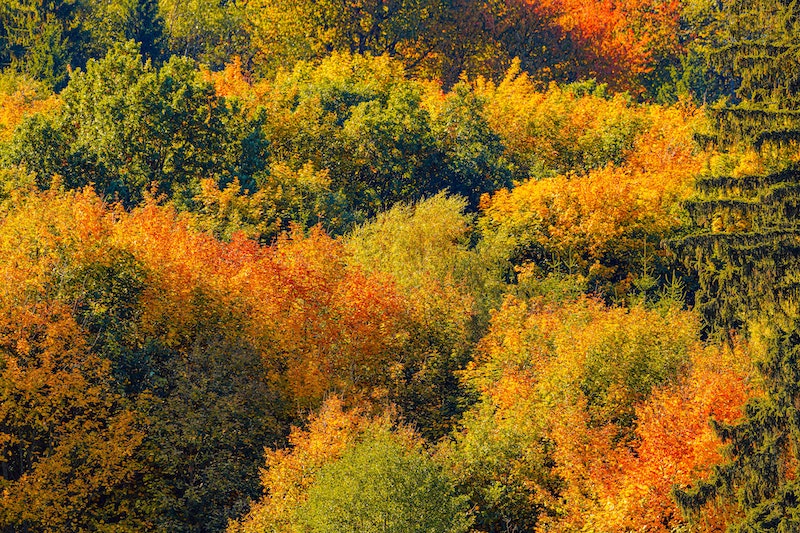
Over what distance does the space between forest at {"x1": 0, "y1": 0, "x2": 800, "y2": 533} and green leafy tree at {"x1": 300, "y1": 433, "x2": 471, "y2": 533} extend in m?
0.10

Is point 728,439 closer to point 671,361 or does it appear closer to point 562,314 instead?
point 671,361

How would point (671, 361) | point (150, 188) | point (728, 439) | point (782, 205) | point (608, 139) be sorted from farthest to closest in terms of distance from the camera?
point (608, 139), point (150, 188), point (782, 205), point (671, 361), point (728, 439)

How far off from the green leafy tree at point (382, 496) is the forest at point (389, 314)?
3.8 inches

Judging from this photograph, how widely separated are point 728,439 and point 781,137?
14.4 metres

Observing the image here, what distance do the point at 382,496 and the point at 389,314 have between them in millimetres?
Answer: 17751

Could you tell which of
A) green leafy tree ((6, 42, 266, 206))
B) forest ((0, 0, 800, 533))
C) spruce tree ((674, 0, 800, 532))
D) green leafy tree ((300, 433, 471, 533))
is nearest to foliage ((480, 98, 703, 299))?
forest ((0, 0, 800, 533))

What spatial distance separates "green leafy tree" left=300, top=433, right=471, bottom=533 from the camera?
158ft

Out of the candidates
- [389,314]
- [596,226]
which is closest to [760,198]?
[389,314]

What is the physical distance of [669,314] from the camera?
64562 millimetres

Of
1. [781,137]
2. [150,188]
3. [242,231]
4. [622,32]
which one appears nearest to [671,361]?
[781,137]

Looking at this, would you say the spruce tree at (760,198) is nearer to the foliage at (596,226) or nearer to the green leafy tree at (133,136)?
the foliage at (596,226)

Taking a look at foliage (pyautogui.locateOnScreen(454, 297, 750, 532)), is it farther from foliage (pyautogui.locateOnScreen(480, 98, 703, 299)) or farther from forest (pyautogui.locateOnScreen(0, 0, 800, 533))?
foliage (pyautogui.locateOnScreen(480, 98, 703, 299))

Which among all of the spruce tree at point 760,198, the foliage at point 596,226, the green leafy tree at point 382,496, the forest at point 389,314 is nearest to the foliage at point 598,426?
→ the forest at point 389,314

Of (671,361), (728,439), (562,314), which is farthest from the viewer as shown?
(562,314)
